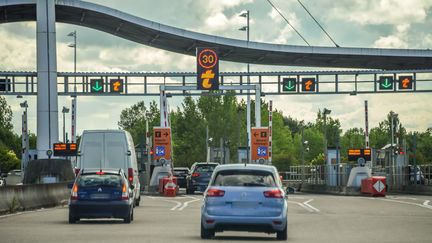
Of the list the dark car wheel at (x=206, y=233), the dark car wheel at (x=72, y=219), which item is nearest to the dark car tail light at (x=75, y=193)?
the dark car wheel at (x=72, y=219)

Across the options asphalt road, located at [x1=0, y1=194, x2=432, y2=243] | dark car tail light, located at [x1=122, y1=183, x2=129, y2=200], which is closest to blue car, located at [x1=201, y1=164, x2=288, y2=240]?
asphalt road, located at [x1=0, y1=194, x2=432, y2=243]

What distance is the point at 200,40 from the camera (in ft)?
217

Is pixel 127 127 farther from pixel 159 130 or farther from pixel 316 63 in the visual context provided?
pixel 159 130

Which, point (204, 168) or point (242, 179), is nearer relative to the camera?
point (242, 179)

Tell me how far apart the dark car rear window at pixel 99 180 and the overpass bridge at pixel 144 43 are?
34.6 m

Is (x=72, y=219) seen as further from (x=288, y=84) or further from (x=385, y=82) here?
(x=385, y=82)

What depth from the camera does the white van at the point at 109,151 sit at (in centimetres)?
3425

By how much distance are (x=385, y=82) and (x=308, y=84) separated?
187 inches

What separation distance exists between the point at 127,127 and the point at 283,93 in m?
127

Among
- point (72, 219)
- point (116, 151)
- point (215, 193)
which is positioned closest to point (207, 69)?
point (116, 151)

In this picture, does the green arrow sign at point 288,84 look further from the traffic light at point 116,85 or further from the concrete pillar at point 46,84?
the concrete pillar at point 46,84

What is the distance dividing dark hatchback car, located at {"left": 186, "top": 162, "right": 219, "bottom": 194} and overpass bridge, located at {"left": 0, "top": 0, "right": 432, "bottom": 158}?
1052 cm

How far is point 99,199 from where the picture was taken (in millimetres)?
25016

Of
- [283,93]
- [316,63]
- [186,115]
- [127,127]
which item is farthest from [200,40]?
[127,127]
